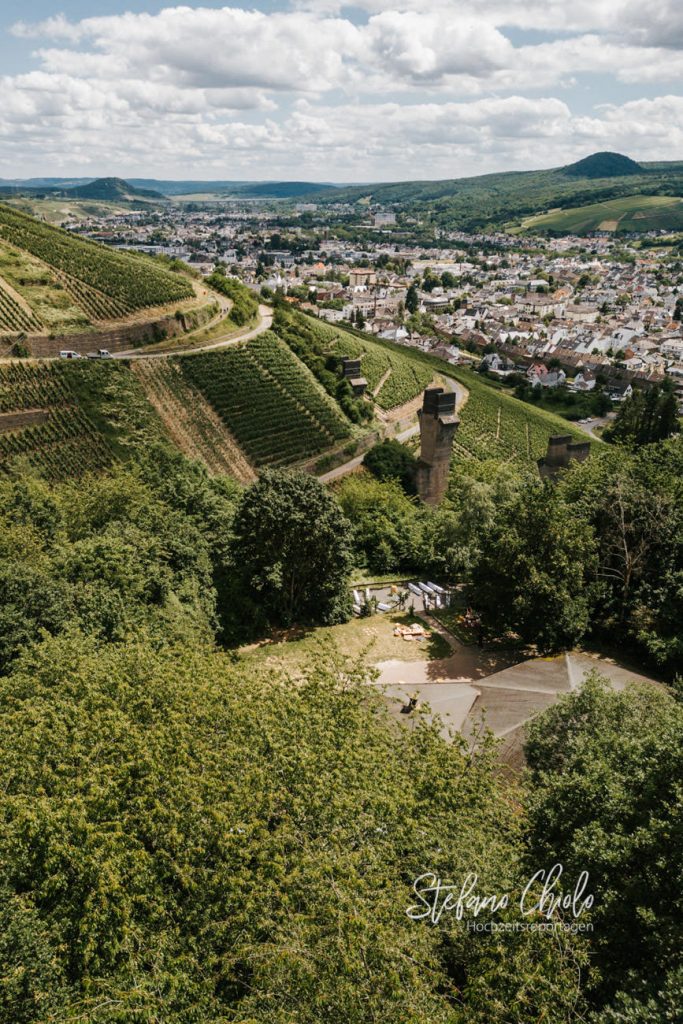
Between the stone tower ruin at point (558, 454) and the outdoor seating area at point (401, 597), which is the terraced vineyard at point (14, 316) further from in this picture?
the stone tower ruin at point (558, 454)

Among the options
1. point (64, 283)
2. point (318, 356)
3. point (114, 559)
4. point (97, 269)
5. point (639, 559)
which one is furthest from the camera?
point (318, 356)

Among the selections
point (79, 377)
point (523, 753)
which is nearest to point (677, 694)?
point (523, 753)

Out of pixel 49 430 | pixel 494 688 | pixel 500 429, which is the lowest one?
pixel 500 429

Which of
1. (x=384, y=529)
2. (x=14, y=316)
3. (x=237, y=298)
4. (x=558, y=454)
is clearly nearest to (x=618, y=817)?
Answer: (x=384, y=529)

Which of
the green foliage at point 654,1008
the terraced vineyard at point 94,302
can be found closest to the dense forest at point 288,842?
the green foliage at point 654,1008

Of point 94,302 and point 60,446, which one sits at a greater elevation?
point 94,302

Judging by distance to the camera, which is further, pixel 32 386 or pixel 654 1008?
pixel 32 386

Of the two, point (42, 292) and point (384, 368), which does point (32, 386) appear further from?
point (384, 368)
